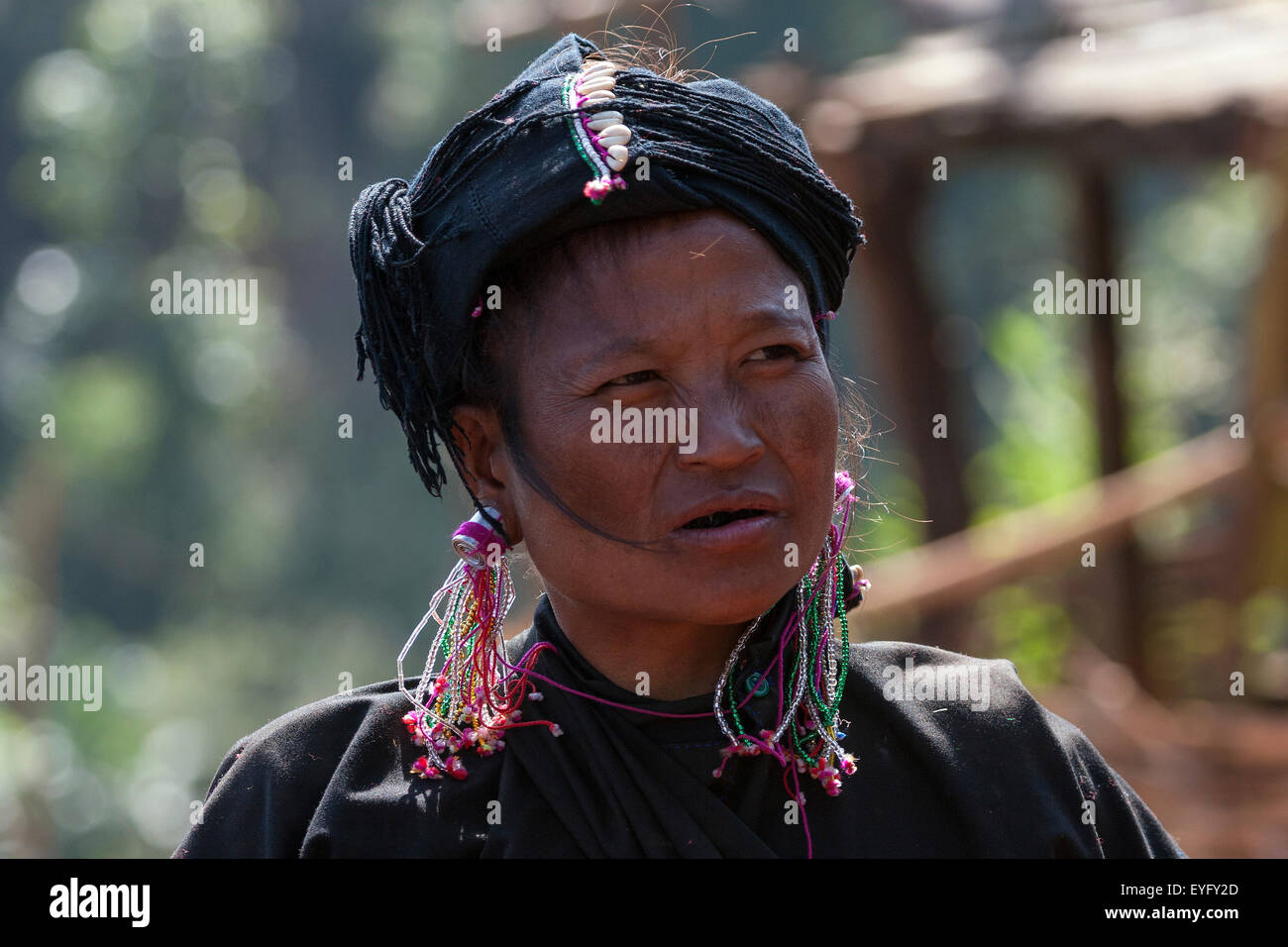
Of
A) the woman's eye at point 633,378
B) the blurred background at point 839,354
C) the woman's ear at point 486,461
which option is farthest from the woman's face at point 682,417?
the blurred background at point 839,354

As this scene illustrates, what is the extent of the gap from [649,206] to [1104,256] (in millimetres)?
5805

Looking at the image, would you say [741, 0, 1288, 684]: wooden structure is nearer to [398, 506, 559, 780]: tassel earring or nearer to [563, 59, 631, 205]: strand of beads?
[563, 59, 631, 205]: strand of beads

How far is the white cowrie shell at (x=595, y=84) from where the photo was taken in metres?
1.84

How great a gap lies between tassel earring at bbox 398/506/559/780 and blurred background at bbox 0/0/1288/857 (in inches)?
23.8

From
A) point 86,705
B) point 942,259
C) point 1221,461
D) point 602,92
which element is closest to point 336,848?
point 602,92

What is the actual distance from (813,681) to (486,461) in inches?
19.9

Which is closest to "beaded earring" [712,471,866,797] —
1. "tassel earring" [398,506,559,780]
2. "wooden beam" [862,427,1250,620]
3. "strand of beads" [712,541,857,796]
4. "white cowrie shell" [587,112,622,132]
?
"strand of beads" [712,541,857,796]

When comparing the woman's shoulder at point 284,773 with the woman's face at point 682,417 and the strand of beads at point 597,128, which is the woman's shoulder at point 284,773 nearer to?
the woman's face at point 682,417

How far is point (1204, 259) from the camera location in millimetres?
21828

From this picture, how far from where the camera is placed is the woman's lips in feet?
5.72

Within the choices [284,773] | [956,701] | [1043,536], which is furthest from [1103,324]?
[284,773]

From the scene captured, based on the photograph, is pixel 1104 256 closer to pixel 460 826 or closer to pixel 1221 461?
pixel 1221 461

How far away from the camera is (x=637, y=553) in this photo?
1780 millimetres

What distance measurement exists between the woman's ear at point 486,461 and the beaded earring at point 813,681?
340mm
